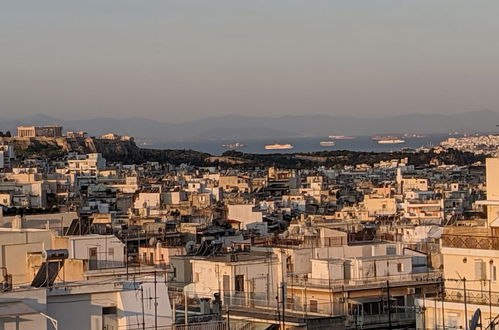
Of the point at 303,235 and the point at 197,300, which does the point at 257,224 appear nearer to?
the point at 303,235

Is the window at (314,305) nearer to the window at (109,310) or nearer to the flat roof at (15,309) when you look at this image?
the window at (109,310)

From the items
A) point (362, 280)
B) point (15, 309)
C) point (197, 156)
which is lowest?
point (362, 280)

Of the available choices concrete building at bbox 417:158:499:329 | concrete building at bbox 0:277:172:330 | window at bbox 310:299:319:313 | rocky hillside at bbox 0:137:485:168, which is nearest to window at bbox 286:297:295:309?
window at bbox 310:299:319:313

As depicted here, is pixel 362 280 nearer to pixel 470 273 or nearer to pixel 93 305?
pixel 470 273

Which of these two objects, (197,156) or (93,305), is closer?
(93,305)

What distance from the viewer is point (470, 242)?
65.9ft

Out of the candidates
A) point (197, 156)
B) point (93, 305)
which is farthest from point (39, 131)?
point (93, 305)

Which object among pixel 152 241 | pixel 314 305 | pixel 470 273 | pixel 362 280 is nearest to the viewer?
pixel 470 273

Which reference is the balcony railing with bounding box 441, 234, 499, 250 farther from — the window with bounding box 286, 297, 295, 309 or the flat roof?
the flat roof

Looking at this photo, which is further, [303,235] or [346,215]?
[346,215]

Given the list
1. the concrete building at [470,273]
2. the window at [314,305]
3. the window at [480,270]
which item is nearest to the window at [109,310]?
the concrete building at [470,273]

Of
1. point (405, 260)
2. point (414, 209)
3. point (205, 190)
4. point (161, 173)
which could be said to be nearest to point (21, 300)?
point (405, 260)

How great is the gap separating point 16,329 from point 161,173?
110 meters

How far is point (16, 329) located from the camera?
46.7 feet
